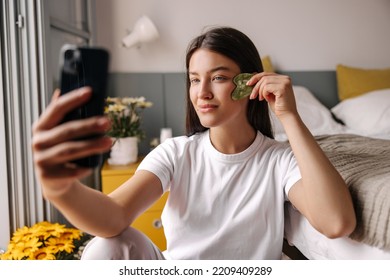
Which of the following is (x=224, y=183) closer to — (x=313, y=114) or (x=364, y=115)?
(x=313, y=114)

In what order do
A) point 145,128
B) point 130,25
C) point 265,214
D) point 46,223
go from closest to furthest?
1. point 265,214
2. point 46,223
3. point 130,25
4. point 145,128

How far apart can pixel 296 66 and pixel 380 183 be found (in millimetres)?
545

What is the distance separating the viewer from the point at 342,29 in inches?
35.6

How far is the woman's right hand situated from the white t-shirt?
248 mm

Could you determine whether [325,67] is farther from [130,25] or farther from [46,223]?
[46,223]

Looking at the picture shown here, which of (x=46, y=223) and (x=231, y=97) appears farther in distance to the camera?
(x=46, y=223)

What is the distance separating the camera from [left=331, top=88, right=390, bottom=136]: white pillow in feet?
3.25

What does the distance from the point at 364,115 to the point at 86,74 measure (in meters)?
0.93

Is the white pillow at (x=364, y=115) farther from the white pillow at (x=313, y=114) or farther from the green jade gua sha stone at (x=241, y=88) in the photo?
the green jade gua sha stone at (x=241, y=88)

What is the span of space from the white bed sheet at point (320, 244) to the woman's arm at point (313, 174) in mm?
52

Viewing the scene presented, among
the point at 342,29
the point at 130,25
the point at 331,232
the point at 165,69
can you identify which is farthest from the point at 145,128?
the point at 331,232

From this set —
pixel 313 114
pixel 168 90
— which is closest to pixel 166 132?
pixel 168 90

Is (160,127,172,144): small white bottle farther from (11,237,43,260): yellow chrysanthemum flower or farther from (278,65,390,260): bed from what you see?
(11,237,43,260): yellow chrysanthemum flower


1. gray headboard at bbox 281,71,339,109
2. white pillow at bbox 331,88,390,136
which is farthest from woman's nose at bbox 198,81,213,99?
white pillow at bbox 331,88,390,136
